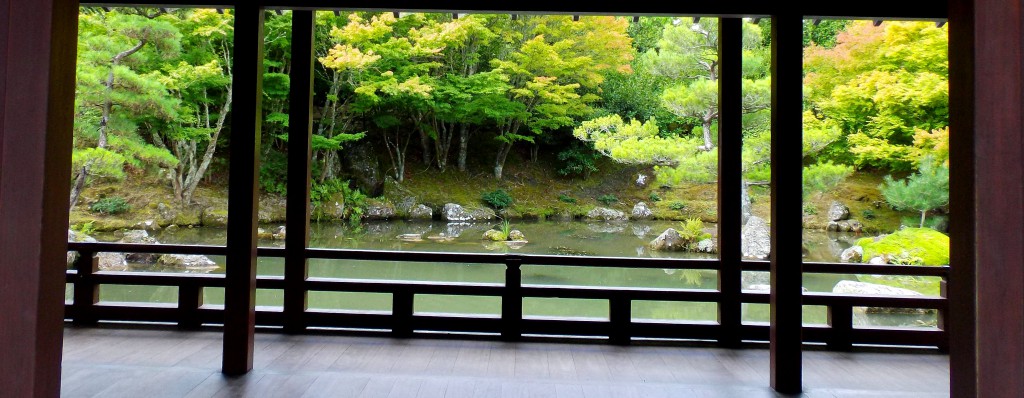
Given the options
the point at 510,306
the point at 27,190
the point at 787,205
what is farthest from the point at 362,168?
the point at 27,190

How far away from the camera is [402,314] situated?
3.61m

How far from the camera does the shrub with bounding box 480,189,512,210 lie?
13.5m

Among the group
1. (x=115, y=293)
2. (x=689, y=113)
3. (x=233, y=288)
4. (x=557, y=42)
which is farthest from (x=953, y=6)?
(x=557, y=42)

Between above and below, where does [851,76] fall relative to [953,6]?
above

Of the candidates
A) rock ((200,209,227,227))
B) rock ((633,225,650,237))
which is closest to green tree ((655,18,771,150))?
rock ((633,225,650,237))

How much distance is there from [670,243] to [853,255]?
3066mm

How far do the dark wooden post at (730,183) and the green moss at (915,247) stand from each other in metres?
5.32

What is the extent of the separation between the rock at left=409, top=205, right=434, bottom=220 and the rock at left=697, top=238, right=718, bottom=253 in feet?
20.2

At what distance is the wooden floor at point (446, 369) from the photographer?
2.63m

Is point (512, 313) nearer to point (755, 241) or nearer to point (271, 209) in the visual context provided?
point (755, 241)

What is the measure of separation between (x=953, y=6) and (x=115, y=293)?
8.58 meters

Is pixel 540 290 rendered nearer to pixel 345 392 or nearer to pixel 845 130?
pixel 345 392

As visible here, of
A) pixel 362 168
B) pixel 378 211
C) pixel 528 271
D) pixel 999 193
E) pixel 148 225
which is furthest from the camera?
pixel 362 168

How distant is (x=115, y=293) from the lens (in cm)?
709
